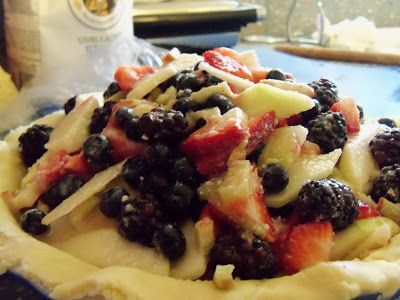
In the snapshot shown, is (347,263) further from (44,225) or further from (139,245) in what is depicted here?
(44,225)

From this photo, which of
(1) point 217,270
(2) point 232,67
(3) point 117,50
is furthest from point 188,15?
(1) point 217,270

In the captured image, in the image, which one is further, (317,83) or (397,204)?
(317,83)

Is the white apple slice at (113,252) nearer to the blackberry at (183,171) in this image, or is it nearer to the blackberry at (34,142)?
the blackberry at (183,171)

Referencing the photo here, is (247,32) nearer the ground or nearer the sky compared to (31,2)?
nearer the ground

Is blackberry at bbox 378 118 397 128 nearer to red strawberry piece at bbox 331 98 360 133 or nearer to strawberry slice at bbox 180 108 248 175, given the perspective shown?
red strawberry piece at bbox 331 98 360 133

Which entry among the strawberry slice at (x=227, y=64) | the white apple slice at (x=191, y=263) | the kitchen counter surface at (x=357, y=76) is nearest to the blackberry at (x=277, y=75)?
the strawberry slice at (x=227, y=64)

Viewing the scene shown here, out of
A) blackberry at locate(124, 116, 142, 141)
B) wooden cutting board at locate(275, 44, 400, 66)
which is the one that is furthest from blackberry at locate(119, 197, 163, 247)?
wooden cutting board at locate(275, 44, 400, 66)

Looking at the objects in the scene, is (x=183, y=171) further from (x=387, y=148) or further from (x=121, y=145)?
(x=387, y=148)
